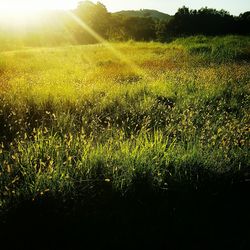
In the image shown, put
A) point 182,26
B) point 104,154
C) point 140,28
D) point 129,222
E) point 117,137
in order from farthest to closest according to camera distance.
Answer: point 140,28
point 182,26
point 117,137
point 104,154
point 129,222

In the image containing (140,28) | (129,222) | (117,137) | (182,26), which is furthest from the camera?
(140,28)

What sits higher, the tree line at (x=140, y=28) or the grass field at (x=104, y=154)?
the tree line at (x=140, y=28)

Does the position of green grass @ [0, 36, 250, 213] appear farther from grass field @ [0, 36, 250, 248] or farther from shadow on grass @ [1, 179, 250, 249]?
shadow on grass @ [1, 179, 250, 249]

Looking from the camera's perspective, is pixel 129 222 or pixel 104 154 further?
pixel 104 154

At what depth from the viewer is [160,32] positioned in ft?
116

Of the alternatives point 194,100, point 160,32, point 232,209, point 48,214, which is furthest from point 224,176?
point 160,32

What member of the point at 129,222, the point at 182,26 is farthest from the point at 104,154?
the point at 182,26

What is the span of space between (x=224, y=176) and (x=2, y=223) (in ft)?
8.44

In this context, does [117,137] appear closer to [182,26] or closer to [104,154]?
[104,154]

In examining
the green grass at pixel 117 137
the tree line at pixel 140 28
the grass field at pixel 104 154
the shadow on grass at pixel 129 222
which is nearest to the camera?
the shadow on grass at pixel 129 222

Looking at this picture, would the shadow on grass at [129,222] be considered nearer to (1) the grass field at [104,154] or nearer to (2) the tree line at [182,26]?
(1) the grass field at [104,154]

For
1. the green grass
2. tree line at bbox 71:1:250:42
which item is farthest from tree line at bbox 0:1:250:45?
the green grass

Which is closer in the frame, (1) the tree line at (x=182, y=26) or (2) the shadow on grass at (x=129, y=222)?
(2) the shadow on grass at (x=129, y=222)

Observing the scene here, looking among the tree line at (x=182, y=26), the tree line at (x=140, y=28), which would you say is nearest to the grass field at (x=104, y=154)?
the tree line at (x=140, y=28)
